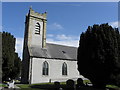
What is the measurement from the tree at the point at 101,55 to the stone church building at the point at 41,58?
39.6 ft

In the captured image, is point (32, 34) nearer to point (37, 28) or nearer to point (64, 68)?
point (37, 28)

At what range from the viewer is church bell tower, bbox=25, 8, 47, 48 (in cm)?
3609

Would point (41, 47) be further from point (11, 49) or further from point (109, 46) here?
Answer: point (109, 46)

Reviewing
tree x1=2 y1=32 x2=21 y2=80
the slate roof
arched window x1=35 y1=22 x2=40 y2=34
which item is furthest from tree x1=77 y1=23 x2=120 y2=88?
arched window x1=35 y1=22 x2=40 y2=34

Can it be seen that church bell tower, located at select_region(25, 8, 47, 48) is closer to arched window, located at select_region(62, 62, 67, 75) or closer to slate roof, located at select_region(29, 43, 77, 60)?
slate roof, located at select_region(29, 43, 77, 60)

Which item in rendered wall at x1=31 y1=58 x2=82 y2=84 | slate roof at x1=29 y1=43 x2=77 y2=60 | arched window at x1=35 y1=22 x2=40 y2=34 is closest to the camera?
rendered wall at x1=31 y1=58 x2=82 y2=84

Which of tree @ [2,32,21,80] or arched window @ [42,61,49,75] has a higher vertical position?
tree @ [2,32,21,80]

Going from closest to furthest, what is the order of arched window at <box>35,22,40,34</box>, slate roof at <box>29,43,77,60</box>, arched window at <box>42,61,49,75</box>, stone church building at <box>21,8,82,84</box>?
stone church building at <box>21,8,82,84</box>
arched window at <box>42,61,49,75</box>
slate roof at <box>29,43,77,60</box>
arched window at <box>35,22,40,34</box>

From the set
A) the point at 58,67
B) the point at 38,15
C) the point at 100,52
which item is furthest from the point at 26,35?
the point at 100,52

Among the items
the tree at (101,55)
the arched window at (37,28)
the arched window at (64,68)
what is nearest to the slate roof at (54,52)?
the arched window at (64,68)

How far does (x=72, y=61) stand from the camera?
38812 mm

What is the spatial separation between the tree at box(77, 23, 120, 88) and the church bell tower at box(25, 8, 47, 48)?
15.1 metres

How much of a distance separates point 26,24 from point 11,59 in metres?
16.9

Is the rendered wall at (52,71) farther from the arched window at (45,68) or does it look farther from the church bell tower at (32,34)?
the church bell tower at (32,34)
